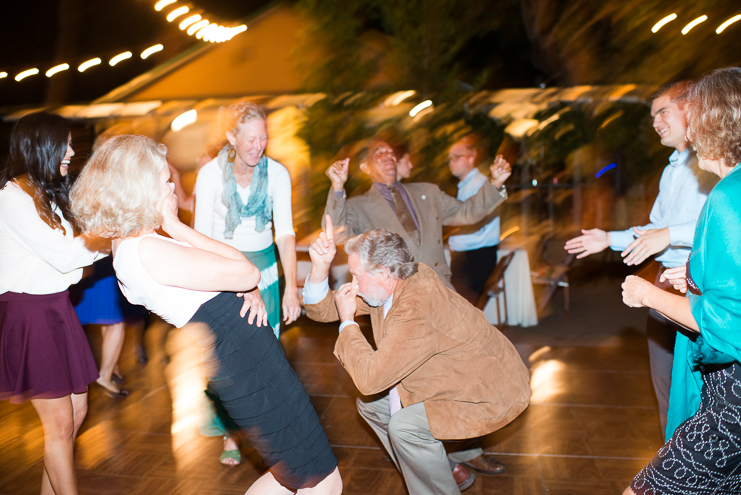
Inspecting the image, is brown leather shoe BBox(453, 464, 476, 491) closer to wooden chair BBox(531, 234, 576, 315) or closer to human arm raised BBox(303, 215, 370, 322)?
human arm raised BBox(303, 215, 370, 322)

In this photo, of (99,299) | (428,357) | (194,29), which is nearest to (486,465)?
(428,357)

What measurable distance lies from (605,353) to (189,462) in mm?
3303

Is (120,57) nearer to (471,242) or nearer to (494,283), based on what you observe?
(471,242)

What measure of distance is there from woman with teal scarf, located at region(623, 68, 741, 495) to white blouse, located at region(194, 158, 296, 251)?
61.8 inches

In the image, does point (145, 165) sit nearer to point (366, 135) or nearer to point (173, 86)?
point (366, 135)

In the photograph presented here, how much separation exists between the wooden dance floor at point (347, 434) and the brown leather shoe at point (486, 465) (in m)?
0.03

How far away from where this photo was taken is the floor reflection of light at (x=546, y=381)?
12.0 feet

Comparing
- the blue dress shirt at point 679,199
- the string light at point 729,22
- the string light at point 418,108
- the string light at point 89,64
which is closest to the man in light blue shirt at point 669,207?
the blue dress shirt at point 679,199

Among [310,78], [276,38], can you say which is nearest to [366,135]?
[310,78]

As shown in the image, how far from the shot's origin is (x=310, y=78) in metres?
5.96

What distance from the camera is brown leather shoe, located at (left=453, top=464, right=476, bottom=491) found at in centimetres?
260

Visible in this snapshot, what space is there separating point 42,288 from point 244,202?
0.88 metres

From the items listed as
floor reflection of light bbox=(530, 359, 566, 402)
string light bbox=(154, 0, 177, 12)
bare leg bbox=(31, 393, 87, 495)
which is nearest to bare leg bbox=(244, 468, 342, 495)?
bare leg bbox=(31, 393, 87, 495)

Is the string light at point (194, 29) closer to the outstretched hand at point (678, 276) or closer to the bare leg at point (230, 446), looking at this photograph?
the bare leg at point (230, 446)
